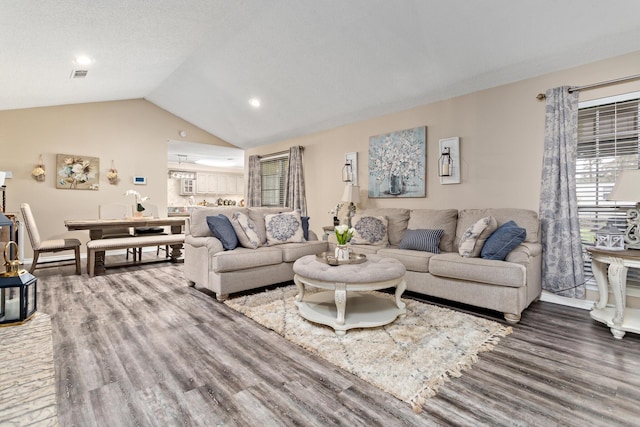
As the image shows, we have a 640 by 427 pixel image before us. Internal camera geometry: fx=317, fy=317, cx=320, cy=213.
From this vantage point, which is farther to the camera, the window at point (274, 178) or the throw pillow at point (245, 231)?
the window at point (274, 178)

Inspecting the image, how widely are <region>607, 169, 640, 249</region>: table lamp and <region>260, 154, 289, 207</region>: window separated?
505 centimetres

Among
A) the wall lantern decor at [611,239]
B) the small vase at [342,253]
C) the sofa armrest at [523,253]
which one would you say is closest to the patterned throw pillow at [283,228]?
the small vase at [342,253]

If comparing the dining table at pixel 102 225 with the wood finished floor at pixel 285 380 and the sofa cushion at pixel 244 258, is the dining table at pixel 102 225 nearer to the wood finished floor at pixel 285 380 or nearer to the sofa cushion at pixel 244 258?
the wood finished floor at pixel 285 380

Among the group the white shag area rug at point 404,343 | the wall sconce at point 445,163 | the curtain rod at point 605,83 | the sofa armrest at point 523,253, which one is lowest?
the white shag area rug at point 404,343

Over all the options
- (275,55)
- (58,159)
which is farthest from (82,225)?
(275,55)

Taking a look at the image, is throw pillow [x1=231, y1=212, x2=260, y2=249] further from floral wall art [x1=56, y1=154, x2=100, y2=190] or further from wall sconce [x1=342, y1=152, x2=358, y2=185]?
floral wall art [x1=56, y1=154, x2=100, y2=190]

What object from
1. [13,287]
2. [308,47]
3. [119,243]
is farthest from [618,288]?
[119,243]

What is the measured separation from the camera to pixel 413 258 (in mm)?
3336

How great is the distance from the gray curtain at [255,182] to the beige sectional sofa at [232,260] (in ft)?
10.4

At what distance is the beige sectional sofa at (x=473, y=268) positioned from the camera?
2.72 metres

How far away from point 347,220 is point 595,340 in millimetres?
3486

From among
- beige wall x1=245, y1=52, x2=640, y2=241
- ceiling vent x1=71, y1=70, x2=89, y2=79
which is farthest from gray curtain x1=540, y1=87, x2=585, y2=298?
ceiling vent x1=71, y1=70, x2=89, y2=79

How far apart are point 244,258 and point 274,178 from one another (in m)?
3.81

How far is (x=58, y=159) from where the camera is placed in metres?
5.58
